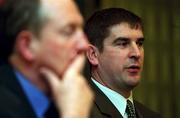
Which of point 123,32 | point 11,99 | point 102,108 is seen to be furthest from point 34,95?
point 123,32

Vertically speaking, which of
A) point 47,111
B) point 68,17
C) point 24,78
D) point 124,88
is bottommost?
point 124,88

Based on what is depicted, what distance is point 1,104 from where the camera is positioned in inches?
58.9

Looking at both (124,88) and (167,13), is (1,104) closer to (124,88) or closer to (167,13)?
(124,88)

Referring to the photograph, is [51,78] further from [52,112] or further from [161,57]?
[161,57]

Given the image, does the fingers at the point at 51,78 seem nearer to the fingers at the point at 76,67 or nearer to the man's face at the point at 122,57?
the fingers at the point at 76,67

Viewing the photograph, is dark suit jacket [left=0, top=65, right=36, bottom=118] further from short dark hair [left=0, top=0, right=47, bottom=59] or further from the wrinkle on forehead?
the wrinkle on forehead

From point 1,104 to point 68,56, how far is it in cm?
24

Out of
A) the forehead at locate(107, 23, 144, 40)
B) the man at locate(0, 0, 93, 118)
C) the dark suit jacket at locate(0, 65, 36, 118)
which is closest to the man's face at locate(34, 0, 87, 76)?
the man at locate(0, 0, 93, 118)

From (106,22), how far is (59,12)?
1.20 m

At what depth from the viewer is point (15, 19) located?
148cm

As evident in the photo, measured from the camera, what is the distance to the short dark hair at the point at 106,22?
2.67 meters

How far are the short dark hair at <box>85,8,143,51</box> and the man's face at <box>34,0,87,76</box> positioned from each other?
1147 millimetres

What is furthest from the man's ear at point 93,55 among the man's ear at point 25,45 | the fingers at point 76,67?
the man's ear at point 25,45

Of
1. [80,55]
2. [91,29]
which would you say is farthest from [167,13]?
[80,55]
